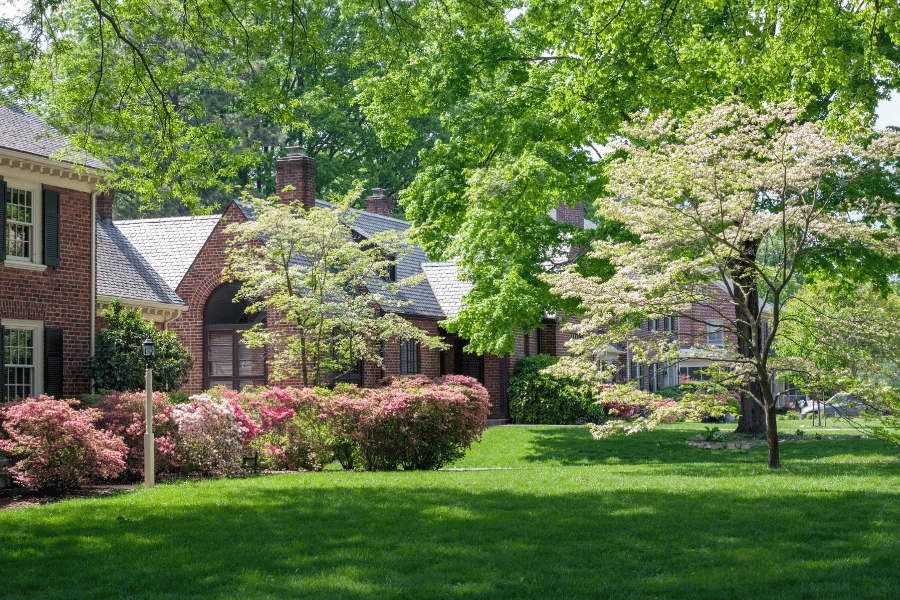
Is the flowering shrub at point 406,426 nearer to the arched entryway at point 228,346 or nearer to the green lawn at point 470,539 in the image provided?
the green lawn at point 470,539

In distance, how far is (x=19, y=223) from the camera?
19219 mm

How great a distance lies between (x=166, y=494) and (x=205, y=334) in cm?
1684

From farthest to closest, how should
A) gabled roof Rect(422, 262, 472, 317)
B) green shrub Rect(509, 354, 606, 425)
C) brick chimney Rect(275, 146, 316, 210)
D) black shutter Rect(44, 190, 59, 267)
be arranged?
1. gabled roof Rect(422, 262, 472, 317)
2. green shrub Rect(509, 354, 606, 425)
3. brick chimney Rect(275, 146, 316, 210)
4. black shutter Rect(44, 190, 59, 267)

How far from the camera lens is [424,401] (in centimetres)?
1833

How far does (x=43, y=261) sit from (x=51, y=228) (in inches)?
25.1

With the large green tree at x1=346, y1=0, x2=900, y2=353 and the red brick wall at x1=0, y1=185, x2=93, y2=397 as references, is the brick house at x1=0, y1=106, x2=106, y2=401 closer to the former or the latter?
the red brick wall at x1=0, y1=185, x2=93, y2=397

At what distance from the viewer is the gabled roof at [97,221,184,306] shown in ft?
79.8

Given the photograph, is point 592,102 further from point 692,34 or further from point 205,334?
point 205,334

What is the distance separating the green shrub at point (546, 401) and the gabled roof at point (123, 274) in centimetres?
1238

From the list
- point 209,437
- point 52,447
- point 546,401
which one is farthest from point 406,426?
point 546,401

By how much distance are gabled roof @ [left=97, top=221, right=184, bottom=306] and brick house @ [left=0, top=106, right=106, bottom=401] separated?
123 inches

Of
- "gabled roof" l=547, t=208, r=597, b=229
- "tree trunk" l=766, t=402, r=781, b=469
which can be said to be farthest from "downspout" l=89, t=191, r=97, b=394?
"gabled roof" l=547, t=208, r=597, b=229

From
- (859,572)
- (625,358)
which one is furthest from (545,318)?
(859,572)

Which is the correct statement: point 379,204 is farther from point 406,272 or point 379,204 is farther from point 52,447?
point 52,447
